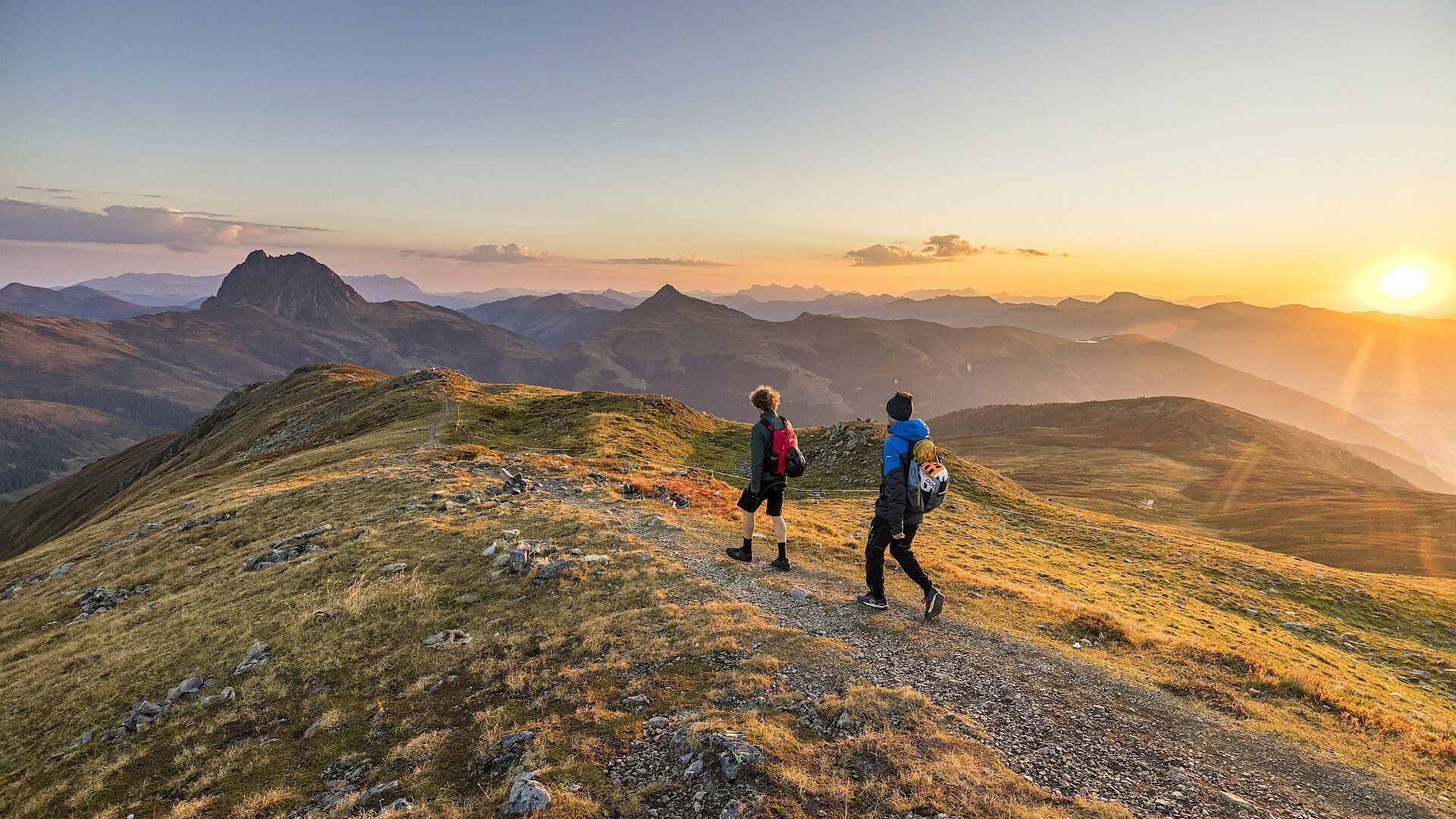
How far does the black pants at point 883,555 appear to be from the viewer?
1276 centimetres

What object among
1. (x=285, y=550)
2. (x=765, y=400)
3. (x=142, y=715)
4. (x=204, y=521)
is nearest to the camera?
(x=142, y=715)

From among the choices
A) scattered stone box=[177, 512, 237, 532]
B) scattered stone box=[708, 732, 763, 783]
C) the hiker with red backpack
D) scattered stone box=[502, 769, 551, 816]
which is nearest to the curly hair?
the hiker with red backpack

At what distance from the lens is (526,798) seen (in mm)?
7449

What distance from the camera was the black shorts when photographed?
15.4 metres

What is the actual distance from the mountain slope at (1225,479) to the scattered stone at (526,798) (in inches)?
2581

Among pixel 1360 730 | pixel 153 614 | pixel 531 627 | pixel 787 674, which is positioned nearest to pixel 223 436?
pixel 153 614

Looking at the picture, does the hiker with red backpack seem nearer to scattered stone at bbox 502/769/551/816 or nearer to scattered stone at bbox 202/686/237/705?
scattered stone at bbox 502/769/551/816

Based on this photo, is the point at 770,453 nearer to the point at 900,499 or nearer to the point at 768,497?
the point at 768,497

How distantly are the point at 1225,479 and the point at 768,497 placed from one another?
110549 mm

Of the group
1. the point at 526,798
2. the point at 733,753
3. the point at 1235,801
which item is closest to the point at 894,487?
the point at 733,753

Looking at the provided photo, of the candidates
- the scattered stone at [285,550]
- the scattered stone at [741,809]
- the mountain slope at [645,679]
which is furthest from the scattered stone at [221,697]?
the scattered stone at [741,809]

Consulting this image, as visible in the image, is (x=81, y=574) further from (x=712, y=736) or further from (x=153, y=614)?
(x=712, y=736)

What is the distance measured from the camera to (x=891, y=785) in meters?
7.49

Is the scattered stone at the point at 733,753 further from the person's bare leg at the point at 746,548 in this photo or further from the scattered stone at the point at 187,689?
the scattered stone at the point at 187,689
